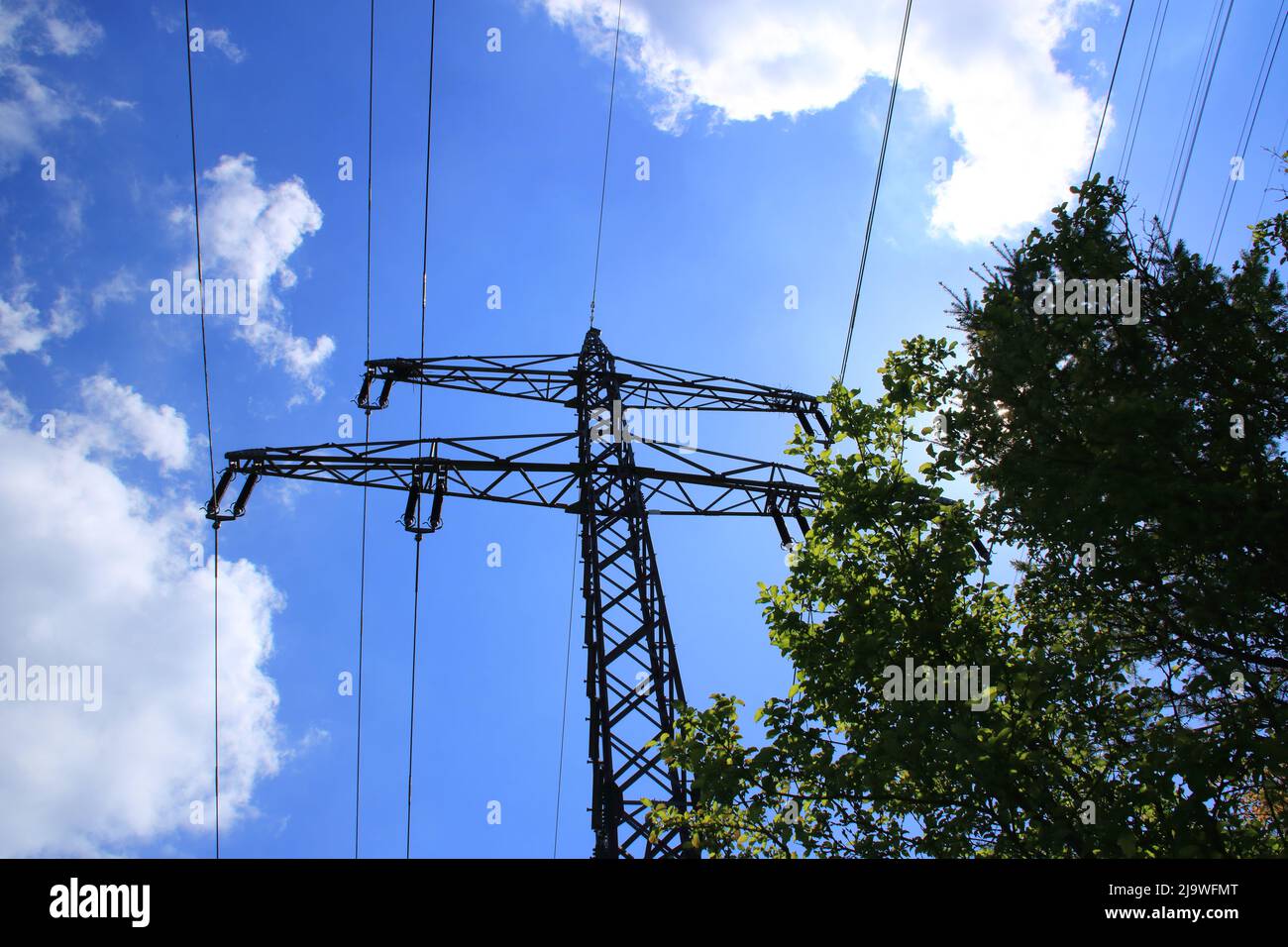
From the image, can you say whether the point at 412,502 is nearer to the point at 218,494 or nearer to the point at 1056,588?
the point at 218,494

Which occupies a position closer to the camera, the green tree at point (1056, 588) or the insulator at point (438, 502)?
the green tree at point (1056, 588)

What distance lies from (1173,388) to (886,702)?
3.82 metres

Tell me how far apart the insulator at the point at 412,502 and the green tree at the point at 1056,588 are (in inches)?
202

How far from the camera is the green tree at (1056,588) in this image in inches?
225

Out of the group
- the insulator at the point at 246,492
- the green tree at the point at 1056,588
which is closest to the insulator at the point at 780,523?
the green tree at the point at 1056,588

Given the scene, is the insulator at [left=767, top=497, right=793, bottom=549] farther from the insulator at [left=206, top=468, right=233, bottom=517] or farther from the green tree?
the insulator at [left=206, top=468, right=233, bottom=517]

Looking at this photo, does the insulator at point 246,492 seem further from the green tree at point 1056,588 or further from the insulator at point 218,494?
the green tree at point 1056,588

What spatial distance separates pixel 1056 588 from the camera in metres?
7.29

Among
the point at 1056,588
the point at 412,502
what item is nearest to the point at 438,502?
the point at 412,502

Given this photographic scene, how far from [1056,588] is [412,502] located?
826 cm

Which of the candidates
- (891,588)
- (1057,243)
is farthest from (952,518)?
(1057,243)
